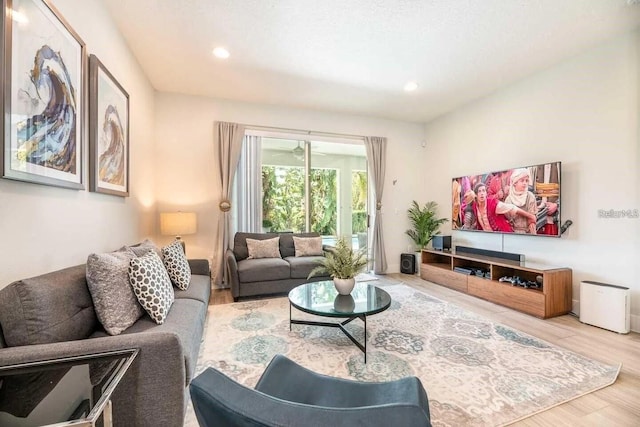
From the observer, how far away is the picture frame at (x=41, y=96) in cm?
133

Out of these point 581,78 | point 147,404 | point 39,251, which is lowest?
point 147,404

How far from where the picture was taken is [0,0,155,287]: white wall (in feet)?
4.66

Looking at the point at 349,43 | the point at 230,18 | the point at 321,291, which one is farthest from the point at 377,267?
the point at 230,18

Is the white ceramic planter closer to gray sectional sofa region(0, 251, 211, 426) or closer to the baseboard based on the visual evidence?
gray sectional sofa region(0, 251, 211, 426)

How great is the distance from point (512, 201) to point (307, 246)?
2891 millimetres

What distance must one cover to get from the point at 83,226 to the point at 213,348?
1.37 meters

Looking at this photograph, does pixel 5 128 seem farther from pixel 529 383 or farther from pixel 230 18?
pixel 529 383

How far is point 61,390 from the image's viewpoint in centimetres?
91

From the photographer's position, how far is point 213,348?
92.4 inches

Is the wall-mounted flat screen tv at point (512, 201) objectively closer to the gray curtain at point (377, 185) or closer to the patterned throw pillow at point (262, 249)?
the gray curtain at point (377, 185)

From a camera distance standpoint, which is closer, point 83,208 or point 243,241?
point 83,208

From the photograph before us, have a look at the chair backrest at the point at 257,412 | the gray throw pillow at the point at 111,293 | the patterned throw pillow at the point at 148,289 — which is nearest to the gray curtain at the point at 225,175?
the patterned throw pillow at the point at 148,289

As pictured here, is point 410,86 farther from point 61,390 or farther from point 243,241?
point 61,390

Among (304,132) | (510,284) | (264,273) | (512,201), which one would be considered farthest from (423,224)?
(264,273)
